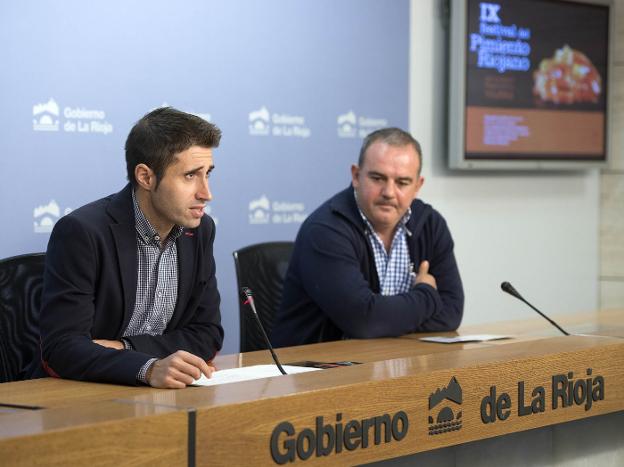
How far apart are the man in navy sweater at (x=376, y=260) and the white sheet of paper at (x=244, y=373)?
747mm

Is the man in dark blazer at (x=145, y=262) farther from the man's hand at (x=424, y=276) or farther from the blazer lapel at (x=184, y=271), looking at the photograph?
the man's hand at (x=424, y=276)

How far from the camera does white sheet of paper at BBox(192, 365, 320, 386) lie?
2.48 meters

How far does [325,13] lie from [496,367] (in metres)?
2.53

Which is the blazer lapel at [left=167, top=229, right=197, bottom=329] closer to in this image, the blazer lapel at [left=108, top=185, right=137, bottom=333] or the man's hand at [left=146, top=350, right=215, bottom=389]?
the blazer lapel at [left=108, top=185, right=137, bottom=333]

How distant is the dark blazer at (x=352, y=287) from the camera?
345 cm

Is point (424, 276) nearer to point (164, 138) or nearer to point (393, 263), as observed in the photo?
point (393, 263)

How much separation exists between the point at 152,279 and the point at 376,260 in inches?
38.3

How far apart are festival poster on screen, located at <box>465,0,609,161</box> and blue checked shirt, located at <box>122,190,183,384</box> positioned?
272 centimetres

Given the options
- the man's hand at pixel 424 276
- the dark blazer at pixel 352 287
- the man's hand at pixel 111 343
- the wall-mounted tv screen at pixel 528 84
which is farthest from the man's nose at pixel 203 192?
the wall-mounted tv screen at pixel 528 84

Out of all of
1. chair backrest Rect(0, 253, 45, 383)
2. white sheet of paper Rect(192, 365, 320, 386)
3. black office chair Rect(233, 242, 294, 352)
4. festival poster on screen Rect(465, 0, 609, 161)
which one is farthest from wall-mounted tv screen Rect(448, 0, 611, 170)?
white sheet of paper Rect(192, 365, 320, 386)

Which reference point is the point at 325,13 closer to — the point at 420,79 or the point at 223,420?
the point at 420,79

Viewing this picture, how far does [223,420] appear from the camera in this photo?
2.04 metres

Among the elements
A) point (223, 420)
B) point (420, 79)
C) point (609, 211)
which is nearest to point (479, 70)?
point (420, 79)

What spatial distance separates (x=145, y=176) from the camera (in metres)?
2.93
